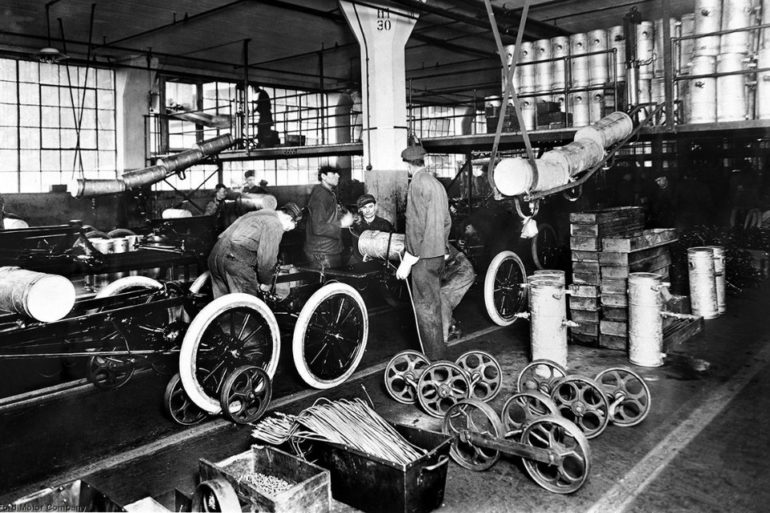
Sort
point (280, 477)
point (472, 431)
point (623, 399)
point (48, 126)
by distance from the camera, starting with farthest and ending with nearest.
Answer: point (48, 126) → point (623, 399) → point (472, 431) → point (280, 477)

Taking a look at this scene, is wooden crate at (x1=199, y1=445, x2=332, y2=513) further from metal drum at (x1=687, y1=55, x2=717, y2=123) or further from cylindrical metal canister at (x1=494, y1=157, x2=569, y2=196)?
metal drum at (x1=687, y1=55, x2=717, y2=123)

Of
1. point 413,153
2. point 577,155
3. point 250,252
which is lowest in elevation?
point 250,252

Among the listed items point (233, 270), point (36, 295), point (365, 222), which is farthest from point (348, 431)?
point (365, 222)

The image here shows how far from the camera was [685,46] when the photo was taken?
27.7 ft

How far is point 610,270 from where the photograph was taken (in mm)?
6566

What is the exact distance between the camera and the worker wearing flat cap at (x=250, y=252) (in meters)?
5.44

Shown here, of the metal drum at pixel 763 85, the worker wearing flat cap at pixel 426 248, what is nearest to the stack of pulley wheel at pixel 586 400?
the worker wearing flat cap at pixel 426 248

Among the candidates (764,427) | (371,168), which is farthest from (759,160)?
(764,427)

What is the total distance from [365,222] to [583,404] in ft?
12.6

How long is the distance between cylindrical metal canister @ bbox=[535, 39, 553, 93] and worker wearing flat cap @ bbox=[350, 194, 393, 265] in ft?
13.8

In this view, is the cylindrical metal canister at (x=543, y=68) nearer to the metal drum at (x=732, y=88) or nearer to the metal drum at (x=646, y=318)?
the metal drum at (x=732, y=88)

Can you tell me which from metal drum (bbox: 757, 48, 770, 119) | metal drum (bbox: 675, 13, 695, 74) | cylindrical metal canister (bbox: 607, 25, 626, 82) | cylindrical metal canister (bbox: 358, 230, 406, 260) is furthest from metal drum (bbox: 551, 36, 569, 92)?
cylindrical metal canister (bbox: 358, 230, 406, 260)

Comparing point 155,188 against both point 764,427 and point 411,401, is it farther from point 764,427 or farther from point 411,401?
point 764,427

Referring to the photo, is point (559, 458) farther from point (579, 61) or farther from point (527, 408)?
point (579, 61)
